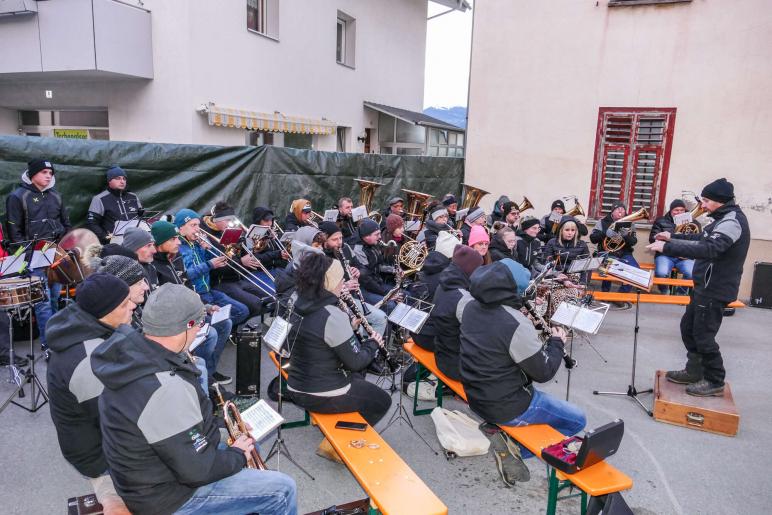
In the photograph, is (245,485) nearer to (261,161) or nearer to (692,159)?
(261,161)

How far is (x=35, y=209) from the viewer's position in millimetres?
5891

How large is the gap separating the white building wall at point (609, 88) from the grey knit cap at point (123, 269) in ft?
28.5

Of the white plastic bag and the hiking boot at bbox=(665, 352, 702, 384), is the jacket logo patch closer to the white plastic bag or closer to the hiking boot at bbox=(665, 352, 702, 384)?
the white plastic bag

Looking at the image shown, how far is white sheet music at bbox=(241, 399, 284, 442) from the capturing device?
301 cm

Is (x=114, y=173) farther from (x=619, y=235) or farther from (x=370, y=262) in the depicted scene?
(x=619, y=235)

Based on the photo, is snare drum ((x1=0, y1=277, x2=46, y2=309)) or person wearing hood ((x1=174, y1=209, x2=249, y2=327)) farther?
person wearing hood ((x1=174, y1=209, x2=249, y2=327))

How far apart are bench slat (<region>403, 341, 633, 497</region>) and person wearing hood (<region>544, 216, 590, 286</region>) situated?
3639mm

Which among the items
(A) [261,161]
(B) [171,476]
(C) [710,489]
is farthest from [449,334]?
(A) [261,161]

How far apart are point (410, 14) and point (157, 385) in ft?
57.1

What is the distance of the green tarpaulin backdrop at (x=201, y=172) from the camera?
21.0 ft

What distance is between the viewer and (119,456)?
240 cm

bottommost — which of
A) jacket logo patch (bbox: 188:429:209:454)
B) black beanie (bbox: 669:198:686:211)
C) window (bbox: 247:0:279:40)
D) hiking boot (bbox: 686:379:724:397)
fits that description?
hiking boot (bbox: 686:379:724:397)

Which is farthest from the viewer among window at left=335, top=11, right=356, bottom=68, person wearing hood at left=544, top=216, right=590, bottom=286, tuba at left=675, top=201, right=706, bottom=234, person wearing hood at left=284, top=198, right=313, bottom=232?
window at left=335, top=11, right=356, bottom=68

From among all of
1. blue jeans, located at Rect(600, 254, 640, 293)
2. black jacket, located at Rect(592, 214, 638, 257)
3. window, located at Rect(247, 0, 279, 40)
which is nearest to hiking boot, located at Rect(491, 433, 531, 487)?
blue jeans, located at Rect(600, 254, 640, 293)
